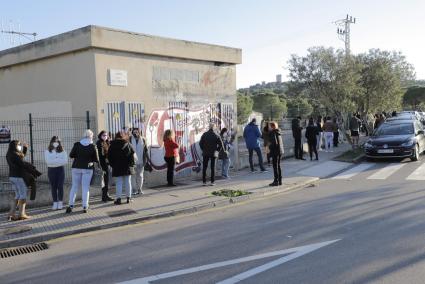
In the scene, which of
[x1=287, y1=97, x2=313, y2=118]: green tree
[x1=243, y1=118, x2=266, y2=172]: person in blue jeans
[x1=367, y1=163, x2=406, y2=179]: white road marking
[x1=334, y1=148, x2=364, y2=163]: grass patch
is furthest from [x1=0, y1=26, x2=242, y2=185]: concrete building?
[x1=287, y1=97, x2=313, y2=118]: green tree

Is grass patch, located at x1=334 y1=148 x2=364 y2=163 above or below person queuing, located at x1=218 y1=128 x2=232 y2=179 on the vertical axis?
below

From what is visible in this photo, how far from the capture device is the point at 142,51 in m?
12.3

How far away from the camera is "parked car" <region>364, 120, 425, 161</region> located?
1711 cm

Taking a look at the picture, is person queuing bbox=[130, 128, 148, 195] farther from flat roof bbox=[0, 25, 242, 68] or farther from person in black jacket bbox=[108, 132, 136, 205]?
flat roof bbox=[0, 25, 242, 68]

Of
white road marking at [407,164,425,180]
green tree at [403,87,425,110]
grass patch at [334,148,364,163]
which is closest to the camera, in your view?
white road marking at [407,164,425,180]

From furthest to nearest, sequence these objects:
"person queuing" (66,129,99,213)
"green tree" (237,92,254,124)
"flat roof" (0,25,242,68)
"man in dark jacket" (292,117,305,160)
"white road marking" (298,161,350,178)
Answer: "green tree" (237,92,254,124), "man in dark jacket" (292,117,305,160), "white road marking" (298,161,350,178), "flat roof" (0,25,242,68), "person queuing" (66,129,99,213)

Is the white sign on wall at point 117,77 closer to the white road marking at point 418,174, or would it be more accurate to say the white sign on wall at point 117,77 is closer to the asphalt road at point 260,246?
the asphalt road at point 260,246

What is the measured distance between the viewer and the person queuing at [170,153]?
40.4 feet

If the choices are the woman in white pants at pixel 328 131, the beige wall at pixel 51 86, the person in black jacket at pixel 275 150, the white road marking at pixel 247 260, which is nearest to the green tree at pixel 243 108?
the woman in white pants at pixel 328 131

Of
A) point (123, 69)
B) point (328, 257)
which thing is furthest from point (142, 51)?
point (328, 257)

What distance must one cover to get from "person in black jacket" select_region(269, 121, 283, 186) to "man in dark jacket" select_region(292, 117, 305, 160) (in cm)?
578

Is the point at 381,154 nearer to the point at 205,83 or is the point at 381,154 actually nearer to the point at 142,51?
the point at 205,83

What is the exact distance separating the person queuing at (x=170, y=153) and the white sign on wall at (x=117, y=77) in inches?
68.2

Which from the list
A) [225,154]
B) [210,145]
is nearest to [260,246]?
[210,145]
